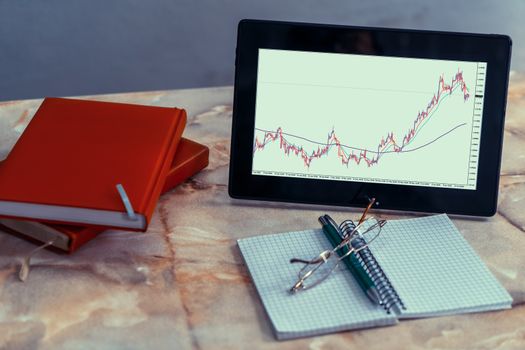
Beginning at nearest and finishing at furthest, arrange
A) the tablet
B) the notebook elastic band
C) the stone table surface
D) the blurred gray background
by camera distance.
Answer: the stone table surface → the notebook elastic band → the tablet → the blurred gray background

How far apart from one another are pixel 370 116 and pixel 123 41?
1.90m

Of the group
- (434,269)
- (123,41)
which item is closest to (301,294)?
(434,269)

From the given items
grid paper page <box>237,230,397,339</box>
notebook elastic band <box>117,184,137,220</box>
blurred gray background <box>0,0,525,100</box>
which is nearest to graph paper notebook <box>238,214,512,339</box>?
grid paper page <box>237,230,397,339</box>

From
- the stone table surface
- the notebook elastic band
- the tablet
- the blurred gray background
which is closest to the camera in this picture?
the stone table surface

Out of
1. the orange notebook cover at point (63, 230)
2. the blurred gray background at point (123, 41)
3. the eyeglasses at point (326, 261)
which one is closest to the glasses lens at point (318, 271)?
the eyeglasses at point (326, 261)

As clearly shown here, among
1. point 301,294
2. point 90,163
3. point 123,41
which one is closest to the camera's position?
point 301,294

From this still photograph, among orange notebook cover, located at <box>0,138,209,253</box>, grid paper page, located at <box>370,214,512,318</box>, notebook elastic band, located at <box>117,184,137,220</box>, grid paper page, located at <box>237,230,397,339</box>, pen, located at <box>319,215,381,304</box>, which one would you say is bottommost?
grid paper page, located at <box>370,214,512,318</box>

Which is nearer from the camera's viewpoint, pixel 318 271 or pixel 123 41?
pixel 318 271

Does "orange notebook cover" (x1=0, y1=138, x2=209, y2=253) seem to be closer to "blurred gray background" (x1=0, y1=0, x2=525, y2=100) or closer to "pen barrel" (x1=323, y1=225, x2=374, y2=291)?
"pen barrel" (x1=323, y1=225, x2=374, y2=291)

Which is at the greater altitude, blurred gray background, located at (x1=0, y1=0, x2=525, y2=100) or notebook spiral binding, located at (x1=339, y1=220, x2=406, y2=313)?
notebook spiral binding, located at (x1=339, y1=220, x2=406, y2=313)

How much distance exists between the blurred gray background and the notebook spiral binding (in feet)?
6.40

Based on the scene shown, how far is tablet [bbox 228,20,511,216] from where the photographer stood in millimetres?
1220

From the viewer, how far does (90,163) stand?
1.20 m

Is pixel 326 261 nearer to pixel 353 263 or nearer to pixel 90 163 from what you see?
pixel 353 263
